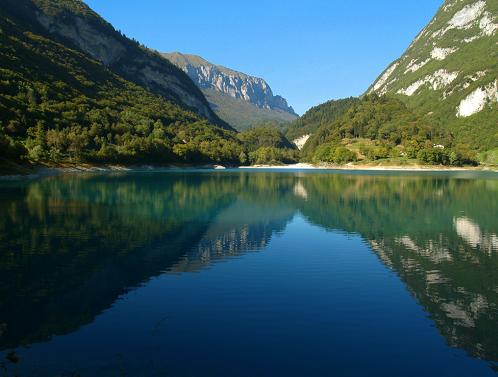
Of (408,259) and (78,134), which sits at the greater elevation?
(78,134)

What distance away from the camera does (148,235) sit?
3975 cm

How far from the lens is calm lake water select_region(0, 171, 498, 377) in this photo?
15477mm

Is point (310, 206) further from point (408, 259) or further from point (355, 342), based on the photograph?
point (355, 342)

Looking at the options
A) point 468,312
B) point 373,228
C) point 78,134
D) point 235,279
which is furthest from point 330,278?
point 78,134

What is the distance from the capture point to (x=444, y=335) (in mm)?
18141

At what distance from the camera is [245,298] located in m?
22.5

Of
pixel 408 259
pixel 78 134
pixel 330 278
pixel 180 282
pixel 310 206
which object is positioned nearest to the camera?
pixel 180 282

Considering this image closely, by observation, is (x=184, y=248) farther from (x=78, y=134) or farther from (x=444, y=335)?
(x=78, y=134)

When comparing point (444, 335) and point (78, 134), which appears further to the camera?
point (78, 134)

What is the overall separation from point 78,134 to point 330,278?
17487 centimetres

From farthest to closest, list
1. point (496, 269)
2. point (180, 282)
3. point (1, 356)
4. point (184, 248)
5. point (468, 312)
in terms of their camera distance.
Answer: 1. point (184, 248)
2. point (496, 269)
3. point (180, 282)
4. point (468, 312)
5. point (1, 356)

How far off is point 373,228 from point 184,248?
21.6 meters

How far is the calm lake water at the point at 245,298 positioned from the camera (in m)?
15.5

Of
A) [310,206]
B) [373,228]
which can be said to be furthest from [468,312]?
[310,206]
